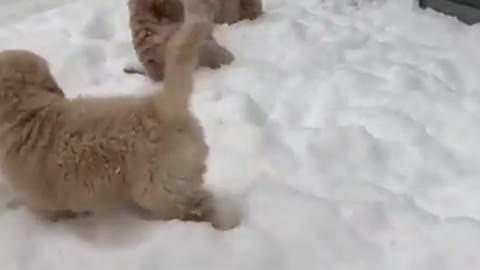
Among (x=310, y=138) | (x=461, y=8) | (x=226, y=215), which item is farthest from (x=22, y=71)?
(x=461, y=8)

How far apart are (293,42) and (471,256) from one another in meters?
1.32

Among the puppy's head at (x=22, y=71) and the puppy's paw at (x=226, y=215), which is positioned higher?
the puppy's head at (x=22, y=71)

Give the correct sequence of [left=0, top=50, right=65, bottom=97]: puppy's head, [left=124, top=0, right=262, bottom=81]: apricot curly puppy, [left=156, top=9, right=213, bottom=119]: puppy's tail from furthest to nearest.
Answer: [left=124, top=0, right=262, bottom=81]: apricot curly puppy < [left=0, top=50, right=65, bottom=97]: puppy's head < [left=156, top=9, right=213, bottom=119]: puppy's tail

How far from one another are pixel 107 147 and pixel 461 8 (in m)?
1.76

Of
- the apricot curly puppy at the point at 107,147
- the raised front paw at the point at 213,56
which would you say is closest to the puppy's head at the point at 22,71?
the apricot curly puppy at the point at 107,147

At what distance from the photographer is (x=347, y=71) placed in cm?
250

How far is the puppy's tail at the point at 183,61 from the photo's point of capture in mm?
1572

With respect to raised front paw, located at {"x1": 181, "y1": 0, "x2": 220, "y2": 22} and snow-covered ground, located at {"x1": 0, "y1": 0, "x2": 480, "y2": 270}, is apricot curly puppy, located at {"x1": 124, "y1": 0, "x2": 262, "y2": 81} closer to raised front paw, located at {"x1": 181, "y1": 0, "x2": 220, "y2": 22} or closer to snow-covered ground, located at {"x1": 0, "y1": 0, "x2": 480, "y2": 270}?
snow-covered ground, located at {"x1": 0, "y1": 0, "x2": 480, "y2": 270}

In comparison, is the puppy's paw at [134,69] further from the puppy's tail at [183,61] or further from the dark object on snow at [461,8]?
the dark object on snow at [461,8]

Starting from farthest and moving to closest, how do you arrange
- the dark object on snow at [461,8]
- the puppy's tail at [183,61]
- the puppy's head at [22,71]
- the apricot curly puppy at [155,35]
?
1. the dark object on snow at [461,8]
2. the apricot curly puppy at [155,35]
3. the puppy's head at [22,71]
4. the puppy's tail at [183,61]

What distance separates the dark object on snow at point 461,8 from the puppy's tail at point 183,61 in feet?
5.16

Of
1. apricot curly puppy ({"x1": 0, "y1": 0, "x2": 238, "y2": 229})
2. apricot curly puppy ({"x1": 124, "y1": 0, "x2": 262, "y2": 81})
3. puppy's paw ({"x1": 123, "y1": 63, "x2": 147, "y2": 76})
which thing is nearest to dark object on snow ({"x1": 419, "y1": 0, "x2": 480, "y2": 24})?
apricot curly puppy ({"x1": 124, "y1": 0, "x2": 262, "y2": 81})

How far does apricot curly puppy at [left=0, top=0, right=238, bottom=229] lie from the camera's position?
1646mm

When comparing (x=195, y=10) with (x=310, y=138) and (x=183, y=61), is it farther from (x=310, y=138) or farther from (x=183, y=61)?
(x=310, y=138)
